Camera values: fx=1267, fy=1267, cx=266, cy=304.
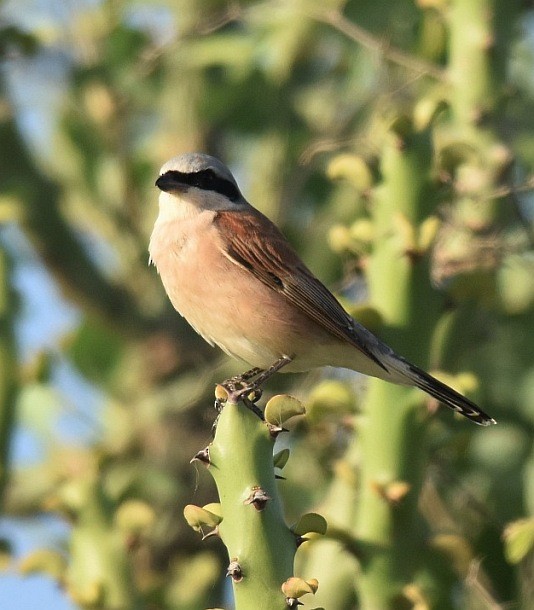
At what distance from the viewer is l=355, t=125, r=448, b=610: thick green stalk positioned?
3.46 metres

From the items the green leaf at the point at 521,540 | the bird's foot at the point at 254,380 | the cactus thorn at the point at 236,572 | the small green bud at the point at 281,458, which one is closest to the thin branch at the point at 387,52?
the bird's foot at the point at 254,380

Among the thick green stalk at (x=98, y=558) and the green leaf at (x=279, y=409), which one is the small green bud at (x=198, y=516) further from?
the thick green stalk at (x=98, y=558)

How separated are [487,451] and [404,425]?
3.32 feet

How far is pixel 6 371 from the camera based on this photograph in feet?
14.5

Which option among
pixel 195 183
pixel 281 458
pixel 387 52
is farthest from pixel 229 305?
pixel 281 458

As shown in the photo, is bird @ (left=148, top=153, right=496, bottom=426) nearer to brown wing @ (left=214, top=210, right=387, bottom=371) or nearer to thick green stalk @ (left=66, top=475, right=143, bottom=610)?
brown wing @ (left=214, top=210, right=387, bottom=371)

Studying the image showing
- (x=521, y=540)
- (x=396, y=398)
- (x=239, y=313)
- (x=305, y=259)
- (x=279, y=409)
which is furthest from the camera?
(x=305, y=259)

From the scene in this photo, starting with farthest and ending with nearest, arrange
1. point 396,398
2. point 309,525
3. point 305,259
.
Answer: point 305,259 → point 396,398 → point 309,525

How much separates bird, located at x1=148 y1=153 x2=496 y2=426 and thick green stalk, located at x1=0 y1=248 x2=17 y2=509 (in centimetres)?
52

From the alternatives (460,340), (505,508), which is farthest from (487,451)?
(460,340)

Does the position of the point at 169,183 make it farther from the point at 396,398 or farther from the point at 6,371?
the point at 396,398

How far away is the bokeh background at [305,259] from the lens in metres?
3.68

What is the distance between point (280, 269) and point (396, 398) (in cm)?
83

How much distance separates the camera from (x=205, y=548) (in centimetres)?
565
